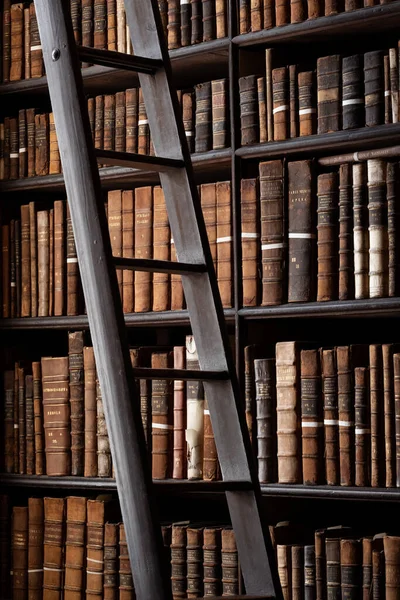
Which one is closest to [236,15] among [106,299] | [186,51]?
[186,51]

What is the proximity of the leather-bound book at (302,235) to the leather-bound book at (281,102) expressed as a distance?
3.4 inches

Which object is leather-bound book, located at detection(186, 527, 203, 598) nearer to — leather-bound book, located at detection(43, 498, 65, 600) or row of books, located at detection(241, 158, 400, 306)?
leather-bound book, located at detection(43, 498, 65, 600)

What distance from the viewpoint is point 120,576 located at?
2.89 meters

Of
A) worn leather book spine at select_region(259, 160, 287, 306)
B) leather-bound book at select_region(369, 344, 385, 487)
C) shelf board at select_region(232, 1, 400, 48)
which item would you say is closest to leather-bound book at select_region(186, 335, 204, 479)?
worn leather book spine at select_region(259, 160, 287, 306)

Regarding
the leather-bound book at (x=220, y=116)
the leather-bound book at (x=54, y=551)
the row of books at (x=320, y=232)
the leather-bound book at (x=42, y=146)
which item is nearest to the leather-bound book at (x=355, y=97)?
the row of books at (x=320, y=232)

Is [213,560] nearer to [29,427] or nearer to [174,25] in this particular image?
[29,427]

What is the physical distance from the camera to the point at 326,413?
2627mm

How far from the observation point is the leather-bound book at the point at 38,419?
3.06 meters

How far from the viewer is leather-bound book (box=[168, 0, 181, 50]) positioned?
114 inches

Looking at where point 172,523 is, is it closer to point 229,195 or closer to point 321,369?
point 321,369

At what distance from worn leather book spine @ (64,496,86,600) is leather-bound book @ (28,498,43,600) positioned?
0.33ft

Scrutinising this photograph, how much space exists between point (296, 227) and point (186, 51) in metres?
0.57

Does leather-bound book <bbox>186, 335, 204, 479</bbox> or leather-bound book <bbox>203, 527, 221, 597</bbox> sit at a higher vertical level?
leather-bound book <bbox>186, 335, 204, 479</bbox>

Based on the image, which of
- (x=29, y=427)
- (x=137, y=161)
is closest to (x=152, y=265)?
(x=137, y=161)
